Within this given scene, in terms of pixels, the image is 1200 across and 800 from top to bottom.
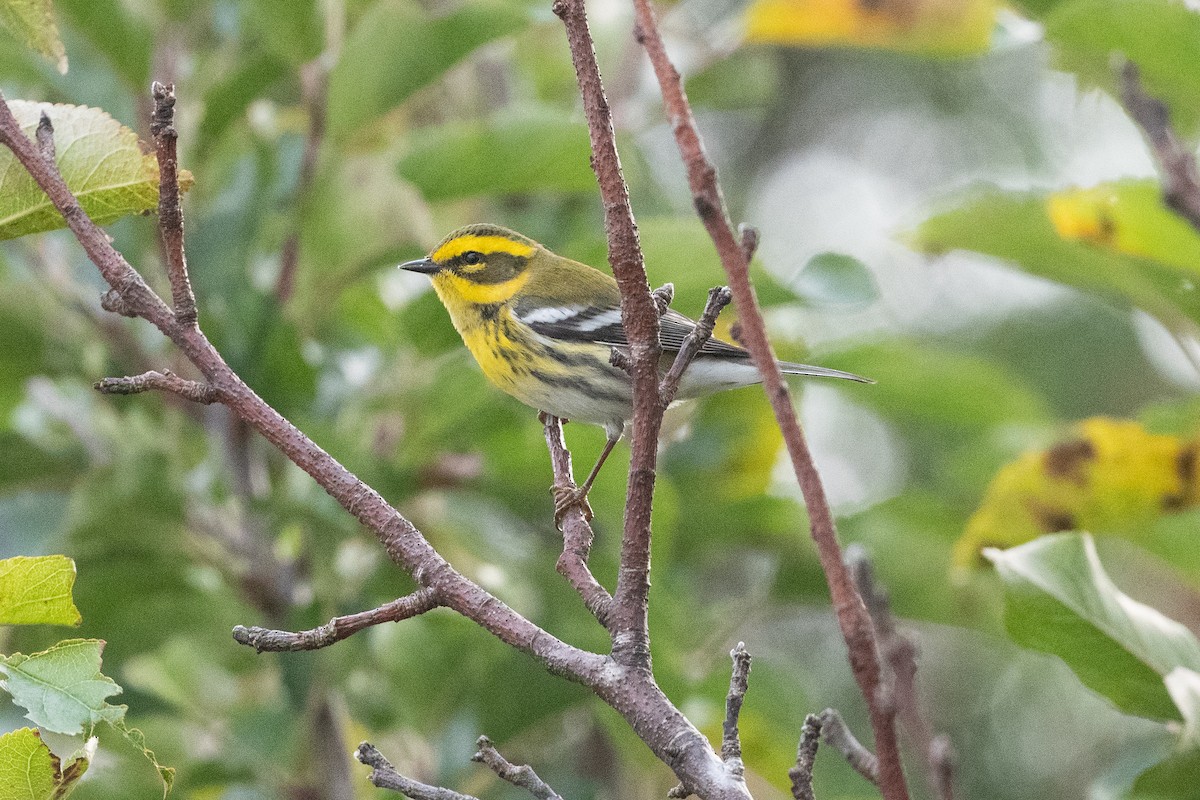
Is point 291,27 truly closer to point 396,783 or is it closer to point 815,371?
point 815,371

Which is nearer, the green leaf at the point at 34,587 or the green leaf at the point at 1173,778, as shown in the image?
the green leaf at the point at 34,587

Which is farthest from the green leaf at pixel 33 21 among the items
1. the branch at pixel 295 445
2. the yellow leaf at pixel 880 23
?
the yellow leaf at pixel 880 23

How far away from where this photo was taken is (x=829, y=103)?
333 inches

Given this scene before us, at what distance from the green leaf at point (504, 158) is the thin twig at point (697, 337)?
4.48 feet

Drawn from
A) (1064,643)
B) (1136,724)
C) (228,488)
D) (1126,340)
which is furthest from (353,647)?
(1126,340)

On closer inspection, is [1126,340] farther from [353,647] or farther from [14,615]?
[14,615]

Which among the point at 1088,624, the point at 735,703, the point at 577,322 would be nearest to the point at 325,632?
the point at 735,703

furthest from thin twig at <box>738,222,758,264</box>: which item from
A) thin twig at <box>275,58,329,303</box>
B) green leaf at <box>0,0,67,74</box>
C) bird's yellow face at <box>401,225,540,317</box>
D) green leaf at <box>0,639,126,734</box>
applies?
thin twig at <box>275,58,329,303</box>

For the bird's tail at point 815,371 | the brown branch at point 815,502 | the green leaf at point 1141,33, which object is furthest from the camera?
the bird's tail at point 815,371

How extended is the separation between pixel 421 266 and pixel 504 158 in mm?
352

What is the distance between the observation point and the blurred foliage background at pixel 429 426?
228 cm

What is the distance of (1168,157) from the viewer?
177 centimetres

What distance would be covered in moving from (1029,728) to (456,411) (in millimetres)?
4969

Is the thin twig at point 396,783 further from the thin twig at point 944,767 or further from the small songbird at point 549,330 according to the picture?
the small songbird at point 549,330
